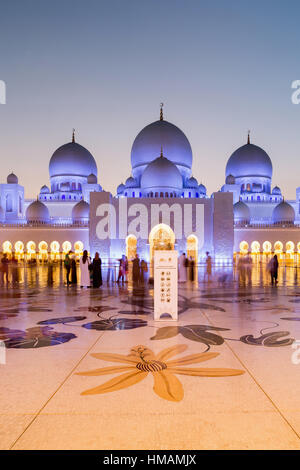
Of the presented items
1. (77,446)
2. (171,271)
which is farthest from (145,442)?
(171,271)

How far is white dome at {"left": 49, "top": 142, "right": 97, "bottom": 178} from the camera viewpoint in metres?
34.2

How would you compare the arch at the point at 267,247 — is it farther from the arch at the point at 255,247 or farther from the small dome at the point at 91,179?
the small dome at the point at 91,179

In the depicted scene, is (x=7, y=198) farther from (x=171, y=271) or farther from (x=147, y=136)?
(x=171, y=271)

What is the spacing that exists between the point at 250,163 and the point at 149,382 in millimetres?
34219

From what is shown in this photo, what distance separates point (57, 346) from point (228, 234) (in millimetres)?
22829

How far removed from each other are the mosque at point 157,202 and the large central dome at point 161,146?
0.29 ft

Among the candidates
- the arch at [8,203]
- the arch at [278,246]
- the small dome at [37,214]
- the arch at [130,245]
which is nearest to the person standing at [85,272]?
the arch at [130,245]

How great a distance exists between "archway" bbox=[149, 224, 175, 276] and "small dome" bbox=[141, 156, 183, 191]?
3.24 m

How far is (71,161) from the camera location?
112 feet

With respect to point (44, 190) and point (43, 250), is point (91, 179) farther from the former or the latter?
point (43, 250)

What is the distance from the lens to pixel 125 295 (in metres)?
7.78

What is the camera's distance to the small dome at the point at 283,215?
29953mm
